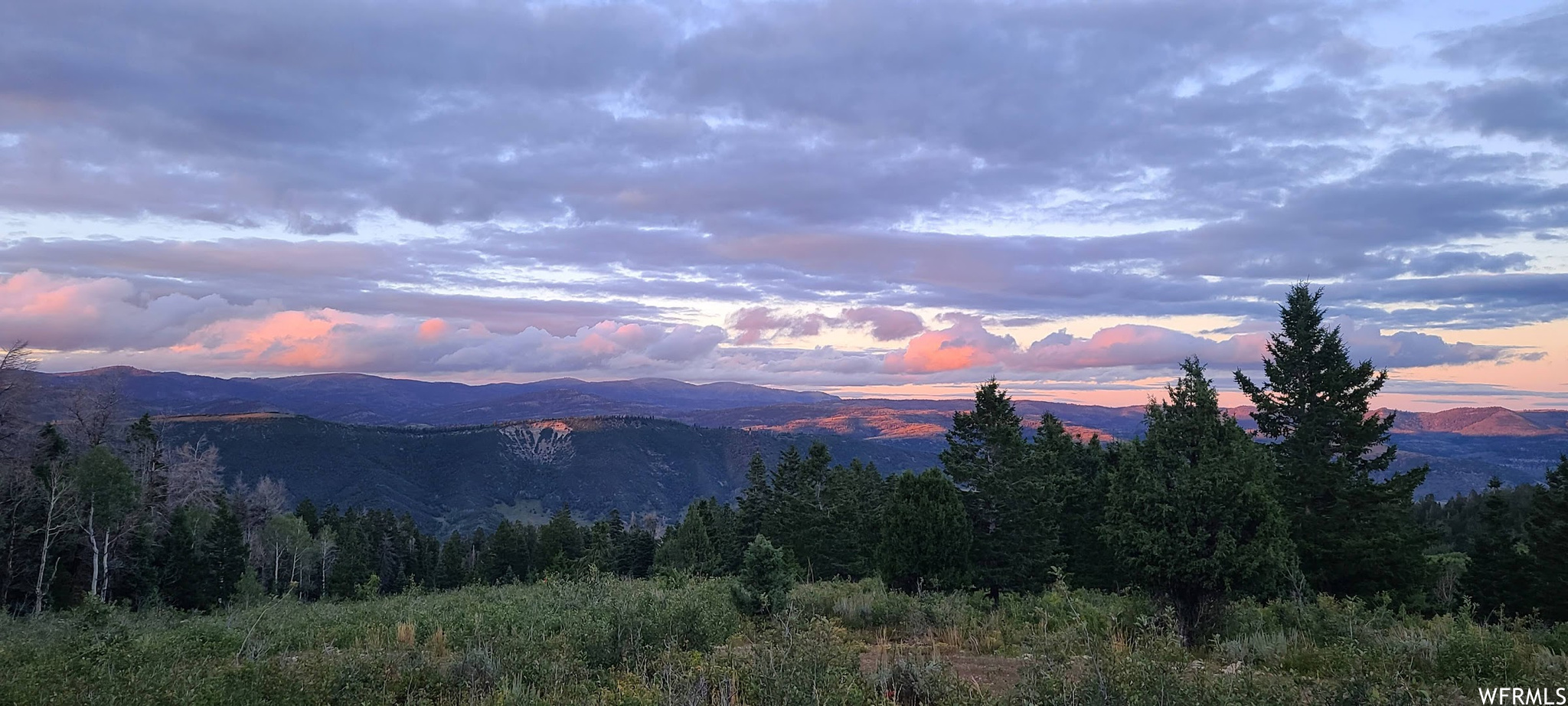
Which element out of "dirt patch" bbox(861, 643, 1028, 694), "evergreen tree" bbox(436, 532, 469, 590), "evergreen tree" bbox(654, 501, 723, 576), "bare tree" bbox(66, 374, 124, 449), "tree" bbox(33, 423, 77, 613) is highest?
"bare tree" bbox(66, 374, 124, 449)

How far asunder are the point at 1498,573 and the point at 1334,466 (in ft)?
33.9

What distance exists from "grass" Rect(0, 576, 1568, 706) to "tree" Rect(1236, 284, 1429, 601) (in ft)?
33.2

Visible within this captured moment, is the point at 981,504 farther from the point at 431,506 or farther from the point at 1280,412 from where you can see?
the point at 431,506

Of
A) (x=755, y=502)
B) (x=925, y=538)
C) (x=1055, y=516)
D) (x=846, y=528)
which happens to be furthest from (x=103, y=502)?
(x=1055, y=516)

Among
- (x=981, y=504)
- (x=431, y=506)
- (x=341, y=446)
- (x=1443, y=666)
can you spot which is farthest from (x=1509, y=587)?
(x=341, y=446)

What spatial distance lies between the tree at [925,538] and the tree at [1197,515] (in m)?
7.81

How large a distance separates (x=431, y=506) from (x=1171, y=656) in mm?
206848

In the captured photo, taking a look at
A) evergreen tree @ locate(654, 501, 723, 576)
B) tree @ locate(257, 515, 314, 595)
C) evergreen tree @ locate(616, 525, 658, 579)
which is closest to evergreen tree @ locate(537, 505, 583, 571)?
evergreen tree @ locate(616, 525, 658, 579)

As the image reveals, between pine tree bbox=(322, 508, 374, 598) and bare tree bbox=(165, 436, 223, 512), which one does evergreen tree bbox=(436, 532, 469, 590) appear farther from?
bare tree bbox=(165, 436, 223, 512)

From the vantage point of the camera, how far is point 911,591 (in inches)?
748

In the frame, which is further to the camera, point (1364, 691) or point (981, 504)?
point (981, 504)

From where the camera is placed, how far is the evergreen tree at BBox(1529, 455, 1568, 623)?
2188 cm

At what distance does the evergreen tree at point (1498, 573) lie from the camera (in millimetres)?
24062

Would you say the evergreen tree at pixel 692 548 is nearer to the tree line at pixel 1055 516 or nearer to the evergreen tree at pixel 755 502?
the tree line at pixel 1055 516
